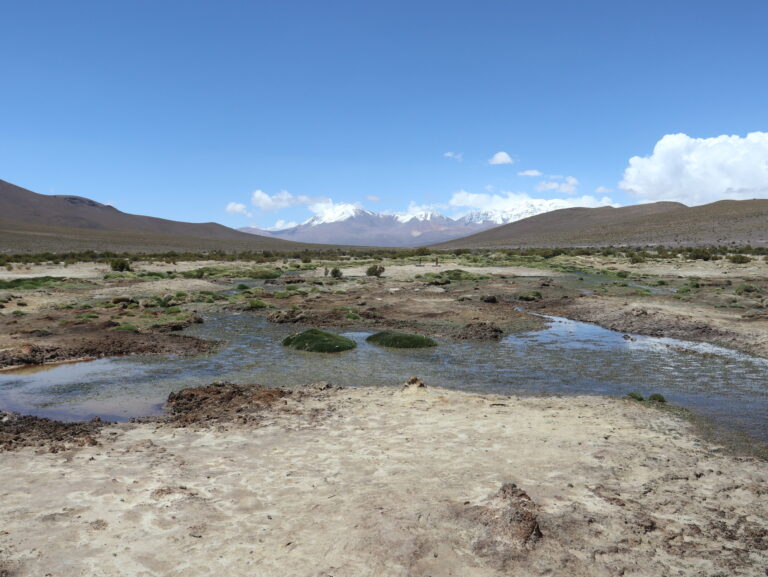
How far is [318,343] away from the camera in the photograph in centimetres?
1697

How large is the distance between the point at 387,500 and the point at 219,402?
A: 5663mm

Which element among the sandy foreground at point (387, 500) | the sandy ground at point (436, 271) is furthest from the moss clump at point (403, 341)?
the sandy ground at point (436, 271)

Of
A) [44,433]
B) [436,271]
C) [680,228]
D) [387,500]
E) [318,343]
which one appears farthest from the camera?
[680,228]

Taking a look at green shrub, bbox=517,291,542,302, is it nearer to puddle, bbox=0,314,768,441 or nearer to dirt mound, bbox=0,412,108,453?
puddle, bbox=0,314,768,441

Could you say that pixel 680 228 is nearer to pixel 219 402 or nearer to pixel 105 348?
pixel 105 348

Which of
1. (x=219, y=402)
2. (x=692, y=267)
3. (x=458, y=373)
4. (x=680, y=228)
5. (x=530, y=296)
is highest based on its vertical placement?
(x=680, y=228)

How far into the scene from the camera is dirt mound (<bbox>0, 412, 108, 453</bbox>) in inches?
329

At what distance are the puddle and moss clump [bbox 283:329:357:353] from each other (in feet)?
1.44

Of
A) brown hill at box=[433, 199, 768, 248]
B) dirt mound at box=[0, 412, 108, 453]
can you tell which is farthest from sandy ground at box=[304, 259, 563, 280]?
brown hill at box=[433, 199, 768, 248]

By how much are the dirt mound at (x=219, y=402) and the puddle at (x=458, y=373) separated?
1.93 ft

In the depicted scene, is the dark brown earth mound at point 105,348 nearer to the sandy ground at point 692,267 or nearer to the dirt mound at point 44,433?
the dirt mound at point 44,433

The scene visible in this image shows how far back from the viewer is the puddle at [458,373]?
1134cm

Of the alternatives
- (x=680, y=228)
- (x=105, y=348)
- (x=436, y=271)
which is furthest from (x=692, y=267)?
(x=680, y=228)

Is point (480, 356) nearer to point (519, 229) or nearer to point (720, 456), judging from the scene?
point (720, 456)
